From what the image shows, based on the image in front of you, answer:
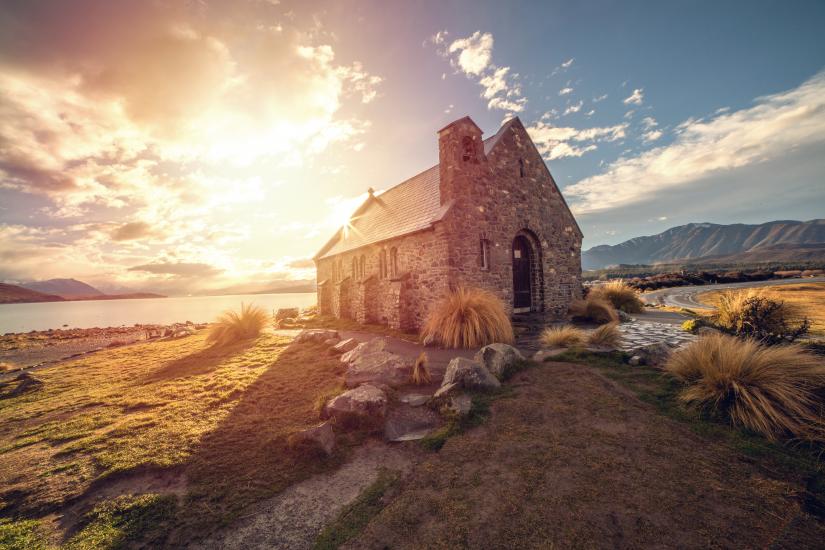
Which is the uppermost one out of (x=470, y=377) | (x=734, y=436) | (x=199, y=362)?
(x=470, y=377)

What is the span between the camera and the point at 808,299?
43.2 ft

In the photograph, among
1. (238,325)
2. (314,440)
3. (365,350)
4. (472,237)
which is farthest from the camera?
(238,325)

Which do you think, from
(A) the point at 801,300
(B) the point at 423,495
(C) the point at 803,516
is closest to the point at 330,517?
(B) the point at 423,495

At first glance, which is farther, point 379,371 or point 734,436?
point 379,371

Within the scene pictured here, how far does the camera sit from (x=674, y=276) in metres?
31.0

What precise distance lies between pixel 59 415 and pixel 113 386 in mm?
1831

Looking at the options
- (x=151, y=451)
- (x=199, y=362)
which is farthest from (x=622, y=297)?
(x=199, y=362)

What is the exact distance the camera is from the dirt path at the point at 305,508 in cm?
270

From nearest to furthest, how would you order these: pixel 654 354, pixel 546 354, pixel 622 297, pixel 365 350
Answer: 1. pixel 654 354
2. pixel 546 354
3. pixel 365 350
4. pixel 622 297

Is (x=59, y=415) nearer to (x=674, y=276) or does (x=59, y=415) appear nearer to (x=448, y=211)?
(x=448, y=211)

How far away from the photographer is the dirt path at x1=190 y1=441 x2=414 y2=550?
106 inches

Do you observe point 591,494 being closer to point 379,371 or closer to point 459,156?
point 379,371

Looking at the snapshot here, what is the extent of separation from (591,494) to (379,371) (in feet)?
13.2

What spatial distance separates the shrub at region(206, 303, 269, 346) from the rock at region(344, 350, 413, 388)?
7.71 m
